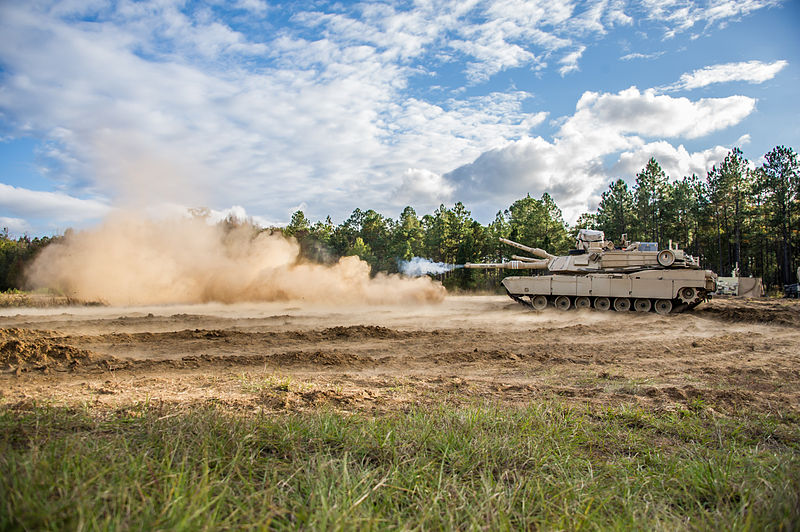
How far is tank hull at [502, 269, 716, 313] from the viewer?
18375mm

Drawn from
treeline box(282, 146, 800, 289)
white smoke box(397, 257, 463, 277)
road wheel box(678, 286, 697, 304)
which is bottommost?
road wheel box(678, 286, 697, 304)

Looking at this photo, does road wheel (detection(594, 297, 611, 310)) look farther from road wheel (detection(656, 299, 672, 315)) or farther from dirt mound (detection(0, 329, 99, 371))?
dirt mound (detection(0, 329, 99, 371))

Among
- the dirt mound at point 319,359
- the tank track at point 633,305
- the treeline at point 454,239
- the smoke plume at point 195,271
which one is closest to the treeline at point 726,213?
the treeline at point 454,239

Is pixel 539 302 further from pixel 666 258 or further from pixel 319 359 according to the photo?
pixel 319 359

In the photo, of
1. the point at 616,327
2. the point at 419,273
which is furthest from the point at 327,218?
the point at 616,327

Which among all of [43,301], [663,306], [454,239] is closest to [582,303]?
[663,306]

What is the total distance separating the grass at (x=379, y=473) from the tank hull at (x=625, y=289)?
15817 mm

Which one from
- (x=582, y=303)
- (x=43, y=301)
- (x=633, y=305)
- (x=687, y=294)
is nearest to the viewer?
(x=687, y=294)

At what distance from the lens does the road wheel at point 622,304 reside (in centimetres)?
1950

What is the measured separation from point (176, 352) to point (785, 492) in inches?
382

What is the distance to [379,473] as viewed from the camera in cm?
304

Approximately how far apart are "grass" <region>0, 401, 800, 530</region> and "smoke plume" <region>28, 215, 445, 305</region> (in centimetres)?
1867

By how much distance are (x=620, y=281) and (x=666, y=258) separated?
194 centimetres

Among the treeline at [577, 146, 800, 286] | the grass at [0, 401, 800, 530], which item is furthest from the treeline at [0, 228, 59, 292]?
the treeline at [577, 146, 800, 286]
